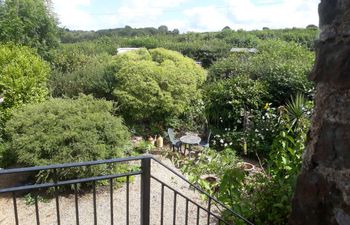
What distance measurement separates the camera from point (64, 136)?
166 inches

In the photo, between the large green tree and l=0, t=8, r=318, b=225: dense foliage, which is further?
the large green tree

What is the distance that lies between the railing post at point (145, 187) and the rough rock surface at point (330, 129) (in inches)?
47.4

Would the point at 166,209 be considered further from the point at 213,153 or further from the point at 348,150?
the point at 348,150

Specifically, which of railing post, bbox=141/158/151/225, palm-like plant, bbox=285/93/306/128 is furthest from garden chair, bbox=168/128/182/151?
railing post, bbox=141/158/151/225

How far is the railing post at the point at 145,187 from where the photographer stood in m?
2.02

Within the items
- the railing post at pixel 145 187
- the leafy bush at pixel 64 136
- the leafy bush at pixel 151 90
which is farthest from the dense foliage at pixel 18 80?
the railing post at pixel 145 187

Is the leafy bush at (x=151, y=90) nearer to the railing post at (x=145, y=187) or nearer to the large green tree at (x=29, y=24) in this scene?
the large green tree at (x=29, y=24)

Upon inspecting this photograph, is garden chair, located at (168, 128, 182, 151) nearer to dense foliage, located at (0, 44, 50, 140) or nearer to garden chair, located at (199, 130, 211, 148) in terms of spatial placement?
garden chair, located at (199, 130, 211, 148)

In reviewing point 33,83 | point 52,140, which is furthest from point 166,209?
point 33,83

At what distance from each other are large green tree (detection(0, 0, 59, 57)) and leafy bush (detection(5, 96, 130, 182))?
3.33m

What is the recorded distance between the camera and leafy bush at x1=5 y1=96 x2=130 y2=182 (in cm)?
412

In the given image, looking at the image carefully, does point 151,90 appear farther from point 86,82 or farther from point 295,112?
point 295,112

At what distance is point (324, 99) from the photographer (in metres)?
0.90

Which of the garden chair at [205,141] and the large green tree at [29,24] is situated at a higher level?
the large green tree at [29,24]
